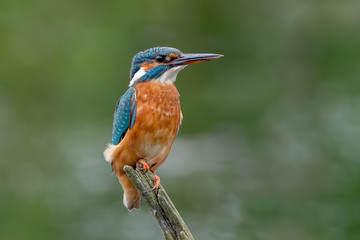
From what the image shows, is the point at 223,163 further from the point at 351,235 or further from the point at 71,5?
the point at 71,5

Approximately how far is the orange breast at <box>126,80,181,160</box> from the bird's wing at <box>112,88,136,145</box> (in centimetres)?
3

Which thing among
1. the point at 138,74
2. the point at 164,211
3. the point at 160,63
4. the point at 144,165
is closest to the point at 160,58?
the point at 160,63

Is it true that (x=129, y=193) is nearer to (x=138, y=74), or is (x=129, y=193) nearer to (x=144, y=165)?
(x=144, y=165)

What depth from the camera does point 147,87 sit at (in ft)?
14.8

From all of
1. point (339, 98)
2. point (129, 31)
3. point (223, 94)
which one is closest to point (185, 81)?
point (223, 94)

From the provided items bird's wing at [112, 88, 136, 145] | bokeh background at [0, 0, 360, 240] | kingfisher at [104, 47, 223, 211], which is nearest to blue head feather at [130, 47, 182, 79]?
kingfisher at [104, 47, 223, 211]

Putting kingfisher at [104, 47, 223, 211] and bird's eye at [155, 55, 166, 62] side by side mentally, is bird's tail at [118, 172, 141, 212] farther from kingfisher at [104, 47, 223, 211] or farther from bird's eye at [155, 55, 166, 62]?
bird's eye at [155, 55, 166, 62]

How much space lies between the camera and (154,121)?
4340 mm

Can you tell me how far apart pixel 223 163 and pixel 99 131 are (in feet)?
5.08

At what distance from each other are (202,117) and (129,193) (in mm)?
3694

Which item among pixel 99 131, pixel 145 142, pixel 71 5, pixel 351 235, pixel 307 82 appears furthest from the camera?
pixel 71 5

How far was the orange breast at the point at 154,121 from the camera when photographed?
4316 mm

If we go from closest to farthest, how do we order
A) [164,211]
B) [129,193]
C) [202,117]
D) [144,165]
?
[164,211] < [144,165] < [129,193] < [202,117]

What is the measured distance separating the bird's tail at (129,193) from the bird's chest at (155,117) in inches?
11.4
